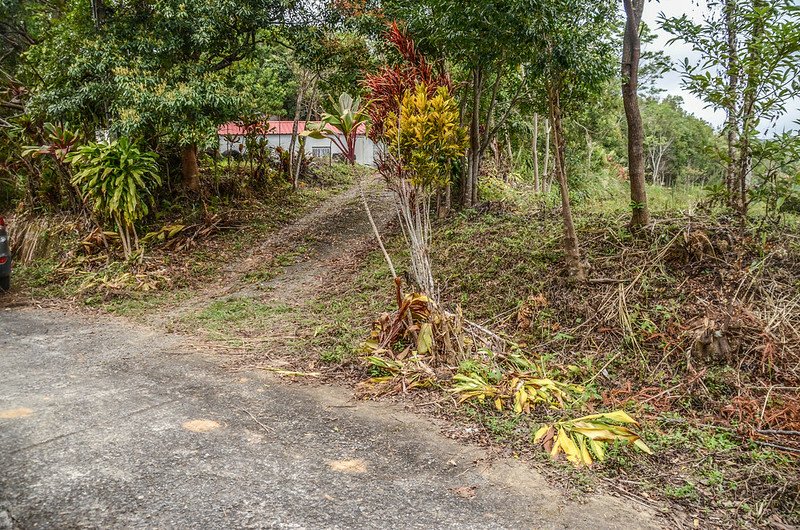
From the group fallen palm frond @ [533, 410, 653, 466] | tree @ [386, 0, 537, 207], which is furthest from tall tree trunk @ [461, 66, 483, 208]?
fallen palm frond @ [533, 410, 653, 466]

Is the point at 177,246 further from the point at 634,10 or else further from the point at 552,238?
the point at 634,10

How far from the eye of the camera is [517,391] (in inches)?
155

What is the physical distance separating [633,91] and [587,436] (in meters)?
3.76

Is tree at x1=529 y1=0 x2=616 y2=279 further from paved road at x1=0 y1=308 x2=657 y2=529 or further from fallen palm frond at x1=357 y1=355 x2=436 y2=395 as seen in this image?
paved road at x1=0 y1=308 x2=657 y2=529

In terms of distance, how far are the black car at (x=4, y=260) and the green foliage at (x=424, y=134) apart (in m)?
5.74

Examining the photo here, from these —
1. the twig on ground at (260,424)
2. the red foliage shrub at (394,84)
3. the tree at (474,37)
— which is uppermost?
the tree at (474,37)

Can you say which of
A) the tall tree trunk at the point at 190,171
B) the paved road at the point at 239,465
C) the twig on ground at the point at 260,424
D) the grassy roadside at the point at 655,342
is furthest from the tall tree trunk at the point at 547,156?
the twig on ground at the point at 260,424

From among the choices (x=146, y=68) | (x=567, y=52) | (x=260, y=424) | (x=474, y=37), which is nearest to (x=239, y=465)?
(x=260, y=424)

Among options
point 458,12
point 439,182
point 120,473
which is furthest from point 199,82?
point 120,473

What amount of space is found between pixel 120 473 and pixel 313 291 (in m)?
5.13

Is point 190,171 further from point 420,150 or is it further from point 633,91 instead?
point 633,91

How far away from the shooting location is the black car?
286 inches

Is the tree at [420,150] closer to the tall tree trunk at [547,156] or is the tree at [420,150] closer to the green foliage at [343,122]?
the green foliage at [343,122]

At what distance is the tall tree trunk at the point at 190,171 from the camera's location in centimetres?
1077
